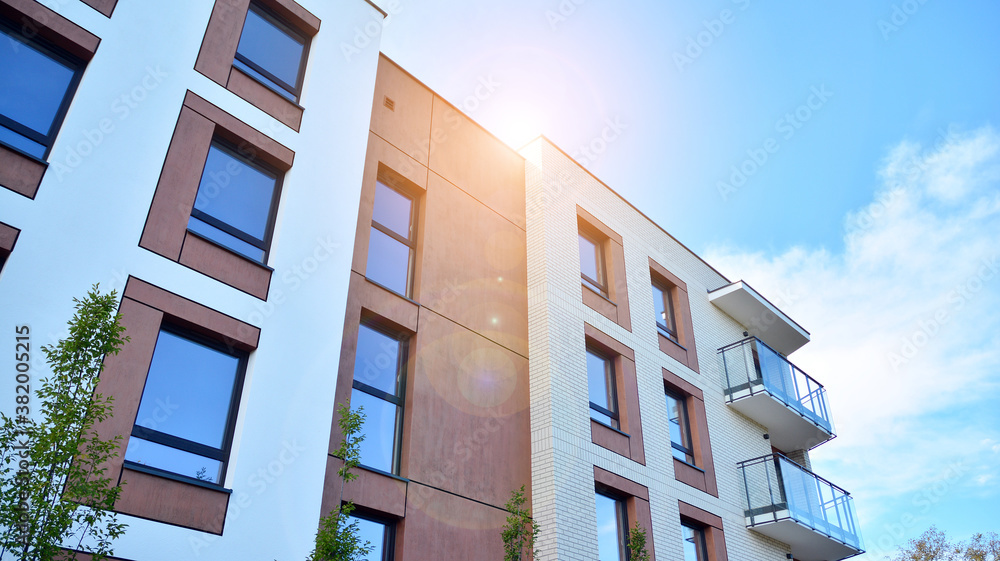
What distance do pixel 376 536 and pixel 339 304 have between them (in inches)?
125

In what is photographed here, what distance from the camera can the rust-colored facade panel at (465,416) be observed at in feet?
36.8

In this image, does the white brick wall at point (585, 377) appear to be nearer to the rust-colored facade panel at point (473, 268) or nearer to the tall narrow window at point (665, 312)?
the rust-colored facade panel at point (473, 268)

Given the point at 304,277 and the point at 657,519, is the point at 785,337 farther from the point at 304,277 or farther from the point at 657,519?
the point at 304,277

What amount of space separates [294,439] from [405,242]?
4605 millimetres

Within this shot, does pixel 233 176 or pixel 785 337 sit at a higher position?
pixel 785 337

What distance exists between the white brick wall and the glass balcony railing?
37 cm

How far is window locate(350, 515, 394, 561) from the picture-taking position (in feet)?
33.2

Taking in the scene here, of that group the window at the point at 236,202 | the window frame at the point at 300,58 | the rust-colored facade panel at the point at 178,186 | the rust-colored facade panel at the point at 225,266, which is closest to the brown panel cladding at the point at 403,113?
the window frame at the point at 300,58

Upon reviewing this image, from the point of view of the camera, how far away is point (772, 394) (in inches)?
703

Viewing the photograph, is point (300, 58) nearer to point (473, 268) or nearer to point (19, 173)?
point (473, 268)

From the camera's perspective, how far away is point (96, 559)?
625 cm

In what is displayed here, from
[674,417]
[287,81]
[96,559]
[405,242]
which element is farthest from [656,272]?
[96,559]

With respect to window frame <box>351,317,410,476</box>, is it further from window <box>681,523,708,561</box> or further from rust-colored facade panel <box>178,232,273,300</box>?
window <box>681,523,708,561</box>

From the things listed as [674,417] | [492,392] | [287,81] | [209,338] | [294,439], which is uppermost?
[287,81]
